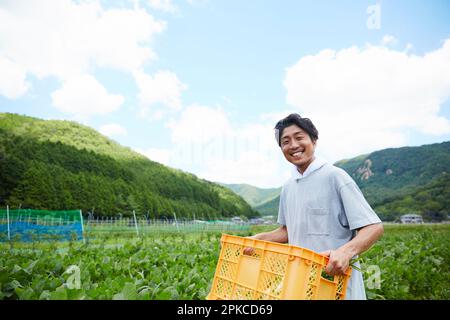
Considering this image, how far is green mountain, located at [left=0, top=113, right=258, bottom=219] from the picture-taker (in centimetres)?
4153

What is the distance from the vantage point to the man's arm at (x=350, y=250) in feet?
5.62

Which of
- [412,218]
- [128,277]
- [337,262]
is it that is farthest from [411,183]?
[337,262]

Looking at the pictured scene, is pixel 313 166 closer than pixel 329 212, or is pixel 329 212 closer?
pixel 329 212

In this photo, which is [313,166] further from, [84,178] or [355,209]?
[84,178]

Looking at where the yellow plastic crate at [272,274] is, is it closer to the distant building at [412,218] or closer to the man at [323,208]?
the man at [323,208]

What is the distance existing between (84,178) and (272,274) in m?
49.8

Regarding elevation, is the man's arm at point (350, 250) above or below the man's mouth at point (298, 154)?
below

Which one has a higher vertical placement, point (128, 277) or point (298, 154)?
point (298, 154)

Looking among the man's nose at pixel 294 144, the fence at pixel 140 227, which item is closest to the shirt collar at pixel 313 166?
the man's nose at pixel 294 144

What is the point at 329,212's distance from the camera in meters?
2.08

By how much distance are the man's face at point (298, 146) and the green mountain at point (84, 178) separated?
43.0 metres

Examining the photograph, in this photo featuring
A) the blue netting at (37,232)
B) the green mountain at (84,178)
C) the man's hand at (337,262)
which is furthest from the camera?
the green mountain at (84,178)
